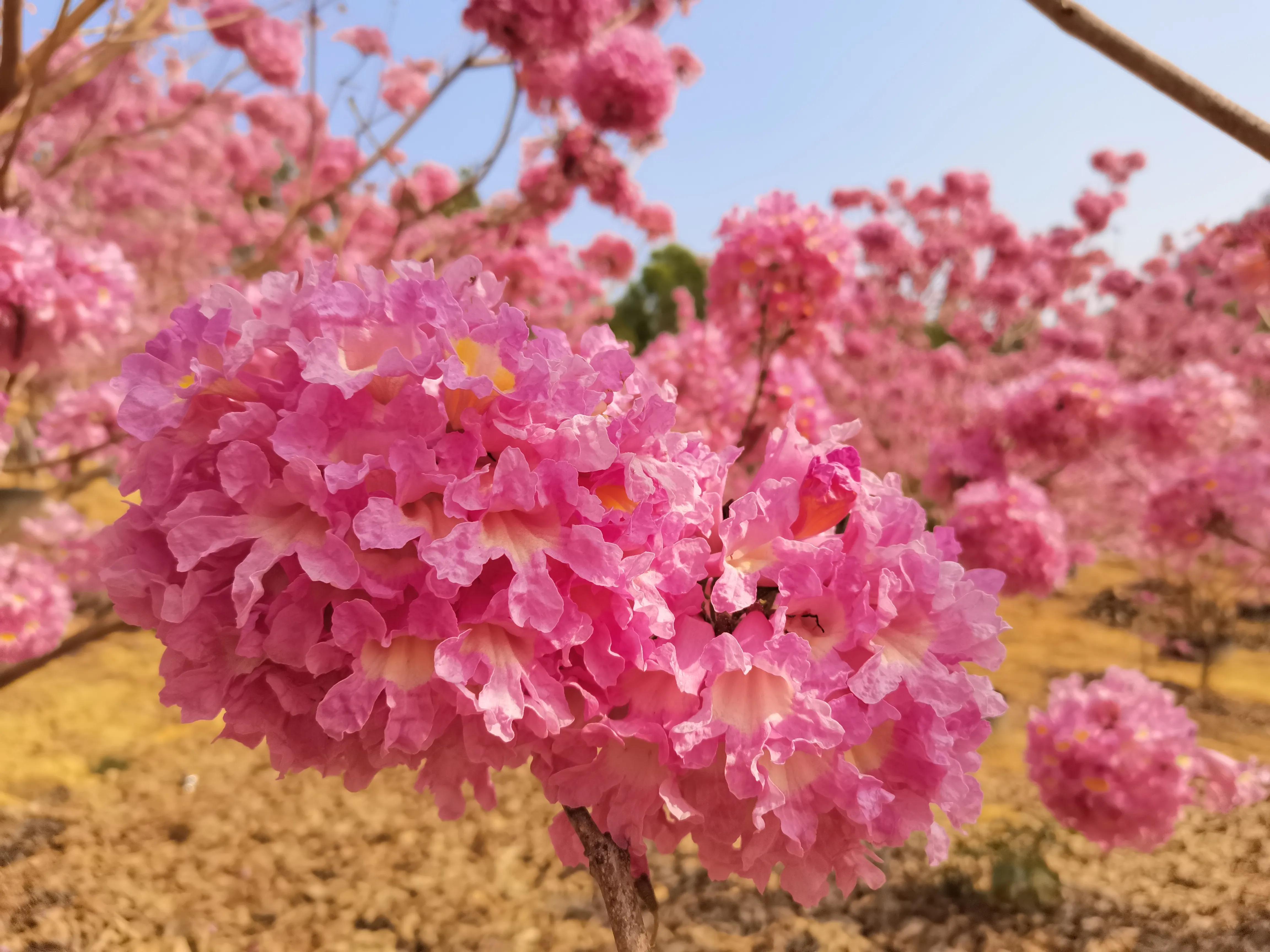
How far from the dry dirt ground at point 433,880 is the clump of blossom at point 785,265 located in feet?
7.03

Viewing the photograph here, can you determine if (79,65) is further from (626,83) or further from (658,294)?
(658,294)

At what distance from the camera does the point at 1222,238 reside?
81.4 inches

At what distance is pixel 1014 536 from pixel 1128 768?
1.14 meters

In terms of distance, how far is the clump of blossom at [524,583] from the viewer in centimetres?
83

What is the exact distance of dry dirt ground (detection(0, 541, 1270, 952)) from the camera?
2.74 meters

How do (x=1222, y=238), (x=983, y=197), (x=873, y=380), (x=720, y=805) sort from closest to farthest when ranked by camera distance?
(x=720, y=805) → (x=1222, y=238) → (x=983, y=197) → (x=873, y=380)

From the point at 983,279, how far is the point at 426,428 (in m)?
7.99

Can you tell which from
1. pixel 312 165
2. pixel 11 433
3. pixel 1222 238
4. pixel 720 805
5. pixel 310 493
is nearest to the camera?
pixel 310 493

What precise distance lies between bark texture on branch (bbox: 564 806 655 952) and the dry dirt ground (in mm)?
1950

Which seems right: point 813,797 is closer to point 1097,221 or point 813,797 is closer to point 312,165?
point 312,165

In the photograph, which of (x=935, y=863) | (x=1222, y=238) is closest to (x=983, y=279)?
(x=1222, y=238)

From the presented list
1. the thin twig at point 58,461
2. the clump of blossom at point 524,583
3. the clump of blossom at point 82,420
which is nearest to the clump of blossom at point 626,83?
the thin twig at point 58,461

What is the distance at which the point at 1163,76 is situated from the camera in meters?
1.34

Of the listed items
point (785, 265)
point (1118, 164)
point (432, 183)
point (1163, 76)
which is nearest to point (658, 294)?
point (1118, 164)
